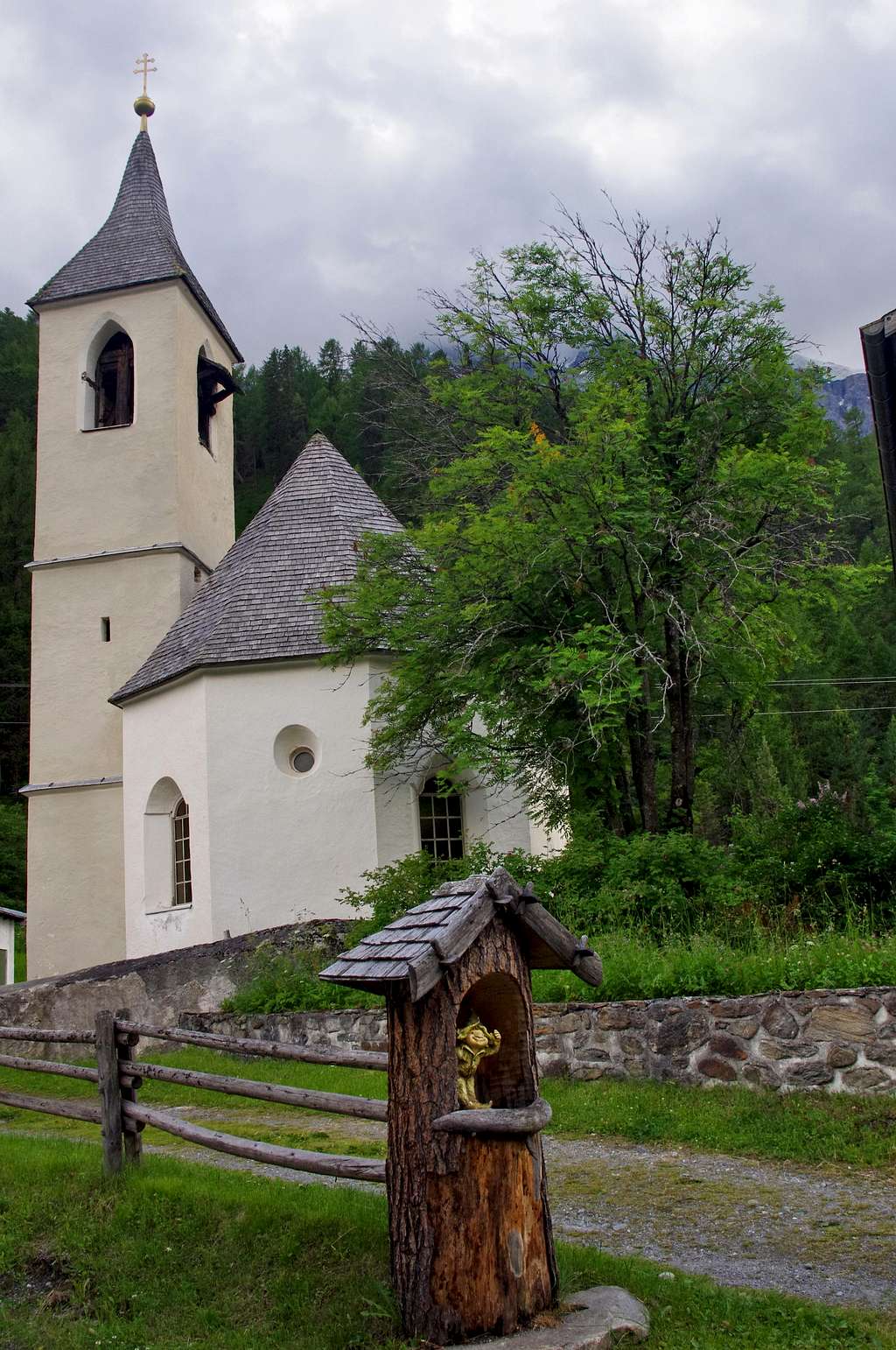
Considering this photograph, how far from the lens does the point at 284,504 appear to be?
60.6 feet

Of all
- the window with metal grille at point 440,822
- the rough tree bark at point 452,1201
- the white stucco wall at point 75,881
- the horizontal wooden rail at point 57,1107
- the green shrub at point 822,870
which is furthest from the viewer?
the white stucco wall at point 75,881

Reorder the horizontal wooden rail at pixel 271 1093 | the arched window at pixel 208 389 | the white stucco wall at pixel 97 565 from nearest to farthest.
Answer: the horizontal wooden rail at pixel 271 1093 → the white stucco wall at pixel 97 565 → the arched window at pixel 208 389

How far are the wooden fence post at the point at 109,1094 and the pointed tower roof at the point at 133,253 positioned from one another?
17.6 metres

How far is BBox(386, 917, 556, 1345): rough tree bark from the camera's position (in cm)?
442

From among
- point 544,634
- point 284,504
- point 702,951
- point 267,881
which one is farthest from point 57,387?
point 702,951

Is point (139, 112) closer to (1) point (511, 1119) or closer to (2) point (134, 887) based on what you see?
(2) point (134, 887)

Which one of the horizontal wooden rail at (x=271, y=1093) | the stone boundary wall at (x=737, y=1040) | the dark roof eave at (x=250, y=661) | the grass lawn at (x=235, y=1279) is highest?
the dark roof eave at (x=250, y=661)

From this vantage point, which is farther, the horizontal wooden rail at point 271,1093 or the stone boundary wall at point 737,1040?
the stone boundary wall at point 737,1040

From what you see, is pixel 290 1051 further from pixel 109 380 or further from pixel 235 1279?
pixel 109 380

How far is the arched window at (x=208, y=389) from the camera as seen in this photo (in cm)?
2256

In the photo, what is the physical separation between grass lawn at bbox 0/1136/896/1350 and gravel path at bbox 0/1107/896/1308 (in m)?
0.36

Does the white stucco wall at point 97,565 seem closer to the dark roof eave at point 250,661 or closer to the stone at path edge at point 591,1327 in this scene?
the dark roof eave at point 250,661

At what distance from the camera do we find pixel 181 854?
17.1 metres

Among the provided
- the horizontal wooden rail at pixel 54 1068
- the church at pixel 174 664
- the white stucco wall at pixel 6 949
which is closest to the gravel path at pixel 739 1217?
the horizontal wooden rail at pixel 54 1068
